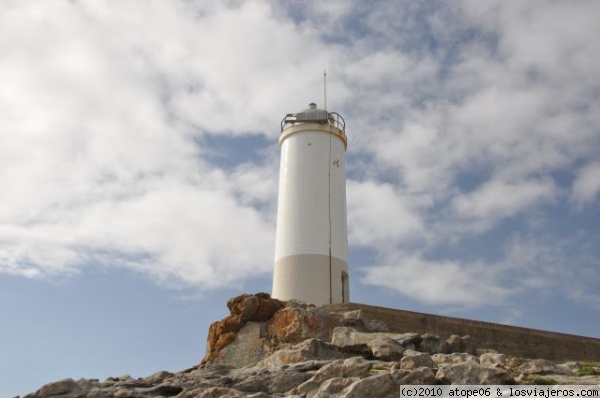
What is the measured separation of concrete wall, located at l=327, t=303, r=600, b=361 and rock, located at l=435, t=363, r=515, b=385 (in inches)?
307

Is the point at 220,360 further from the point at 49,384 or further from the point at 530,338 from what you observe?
the point at 530,338

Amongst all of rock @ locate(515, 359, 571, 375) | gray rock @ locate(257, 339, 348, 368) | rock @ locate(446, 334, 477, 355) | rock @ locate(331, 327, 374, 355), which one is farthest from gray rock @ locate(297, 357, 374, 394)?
rock @ locate(446, 334, 477, 355)

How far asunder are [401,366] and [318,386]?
Answer: 1757 mm

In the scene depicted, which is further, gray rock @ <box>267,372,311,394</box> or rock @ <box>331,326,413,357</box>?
rock @ <box>331,326,413,357</box>

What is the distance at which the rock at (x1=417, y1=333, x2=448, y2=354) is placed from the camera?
17844mm

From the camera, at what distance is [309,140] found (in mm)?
26875

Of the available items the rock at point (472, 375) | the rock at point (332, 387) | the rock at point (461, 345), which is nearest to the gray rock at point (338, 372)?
the rock at point (332, 387)

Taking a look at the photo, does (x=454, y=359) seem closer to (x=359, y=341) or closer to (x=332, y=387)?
(x=359, y=341)

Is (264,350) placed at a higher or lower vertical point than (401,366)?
higher

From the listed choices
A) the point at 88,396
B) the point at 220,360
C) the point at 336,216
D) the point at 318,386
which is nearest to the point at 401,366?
the point at 318,386

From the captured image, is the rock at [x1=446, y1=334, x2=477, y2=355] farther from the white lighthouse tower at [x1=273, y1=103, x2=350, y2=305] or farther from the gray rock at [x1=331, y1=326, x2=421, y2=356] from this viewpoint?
the white lighthouse tower at [x1=273, y1=103, x2=350, y2=305]

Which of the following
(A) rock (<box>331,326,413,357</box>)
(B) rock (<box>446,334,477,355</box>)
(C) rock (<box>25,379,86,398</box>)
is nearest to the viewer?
(C) rock (<box>25,379,86,398</box>)

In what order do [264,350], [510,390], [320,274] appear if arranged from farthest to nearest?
[320,274]
[264,350]
[510,390]

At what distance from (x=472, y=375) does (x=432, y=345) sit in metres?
5.39
